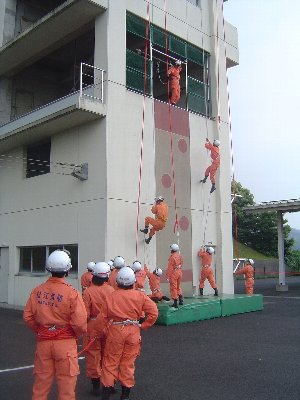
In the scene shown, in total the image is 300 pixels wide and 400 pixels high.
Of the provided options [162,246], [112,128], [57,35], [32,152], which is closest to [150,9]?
[57,35]

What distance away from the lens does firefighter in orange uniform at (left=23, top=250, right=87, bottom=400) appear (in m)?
4.65

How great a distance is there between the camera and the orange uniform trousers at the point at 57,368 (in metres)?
4.63

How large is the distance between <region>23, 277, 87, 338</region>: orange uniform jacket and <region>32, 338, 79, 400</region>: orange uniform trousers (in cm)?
20

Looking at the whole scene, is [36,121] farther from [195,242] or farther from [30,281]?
[195,242]

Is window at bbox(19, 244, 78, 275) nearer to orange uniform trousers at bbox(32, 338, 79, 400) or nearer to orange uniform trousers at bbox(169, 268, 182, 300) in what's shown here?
orange uniform trousers at bbox(169, 268, 182, 300)

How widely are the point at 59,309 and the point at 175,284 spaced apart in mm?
7900

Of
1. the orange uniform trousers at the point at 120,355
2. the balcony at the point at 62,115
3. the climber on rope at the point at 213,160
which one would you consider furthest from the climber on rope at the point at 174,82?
the orange uniform trousers at the point at 120,355

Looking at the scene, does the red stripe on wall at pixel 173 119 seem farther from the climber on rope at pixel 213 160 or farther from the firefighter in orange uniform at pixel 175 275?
the firefighter in orange uniform at pixel 175 275

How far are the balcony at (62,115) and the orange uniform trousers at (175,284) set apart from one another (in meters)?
5.57

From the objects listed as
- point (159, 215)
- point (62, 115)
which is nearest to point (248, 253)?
point (159, 215)

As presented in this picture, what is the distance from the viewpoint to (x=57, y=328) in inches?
189

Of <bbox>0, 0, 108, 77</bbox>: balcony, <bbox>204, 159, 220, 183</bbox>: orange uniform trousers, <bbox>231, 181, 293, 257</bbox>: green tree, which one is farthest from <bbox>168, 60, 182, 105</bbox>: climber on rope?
<bbox>231, 181, 293, 257</bbox>: green tree

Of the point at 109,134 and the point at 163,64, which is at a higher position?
the point at 163,64

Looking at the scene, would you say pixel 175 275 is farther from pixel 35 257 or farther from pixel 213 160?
pixel 35 257
